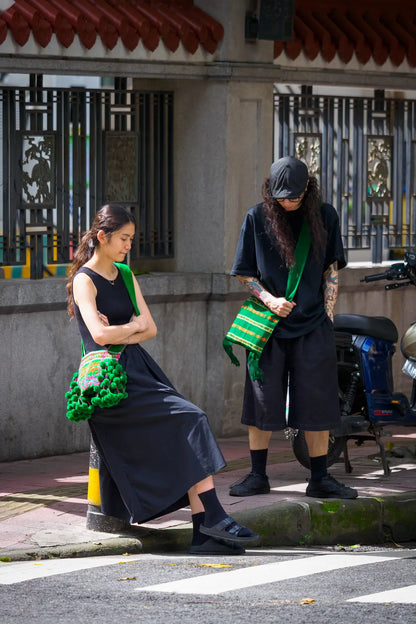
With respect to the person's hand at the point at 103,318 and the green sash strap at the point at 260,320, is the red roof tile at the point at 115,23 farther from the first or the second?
the person's hand at the point at 103,318

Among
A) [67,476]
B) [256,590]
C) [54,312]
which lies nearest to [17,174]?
[54,312]

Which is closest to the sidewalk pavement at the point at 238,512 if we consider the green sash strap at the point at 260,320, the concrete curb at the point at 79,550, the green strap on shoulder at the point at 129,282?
the concrete curb at the point at 79,550

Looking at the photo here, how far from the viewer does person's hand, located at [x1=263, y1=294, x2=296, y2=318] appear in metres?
8.59

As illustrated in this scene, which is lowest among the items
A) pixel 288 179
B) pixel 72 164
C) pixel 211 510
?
pixel 211 510

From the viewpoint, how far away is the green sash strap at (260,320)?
8672mm

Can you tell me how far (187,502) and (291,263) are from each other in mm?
1705

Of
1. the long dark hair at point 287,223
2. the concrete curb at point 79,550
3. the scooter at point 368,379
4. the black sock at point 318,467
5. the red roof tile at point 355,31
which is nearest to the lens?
the concrete curb at point 79,550

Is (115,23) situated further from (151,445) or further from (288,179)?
(151,445)

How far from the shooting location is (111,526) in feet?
25.7

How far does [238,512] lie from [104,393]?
1.17 metres

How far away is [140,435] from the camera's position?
7.62 m

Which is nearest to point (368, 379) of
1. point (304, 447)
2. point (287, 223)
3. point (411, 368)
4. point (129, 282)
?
point (411, 368)

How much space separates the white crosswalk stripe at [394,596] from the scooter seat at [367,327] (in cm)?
334

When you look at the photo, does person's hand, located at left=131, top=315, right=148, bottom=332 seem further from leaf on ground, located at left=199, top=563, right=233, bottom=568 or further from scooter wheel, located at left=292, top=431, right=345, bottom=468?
scooter wheel, located at left=292, top=431, right=345, bottom=468
